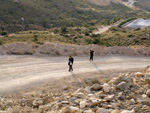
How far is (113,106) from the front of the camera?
694 centimetres

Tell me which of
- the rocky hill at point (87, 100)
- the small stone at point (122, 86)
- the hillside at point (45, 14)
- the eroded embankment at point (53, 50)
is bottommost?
the rocky hill at point (87, 100)

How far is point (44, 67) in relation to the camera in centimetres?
1355

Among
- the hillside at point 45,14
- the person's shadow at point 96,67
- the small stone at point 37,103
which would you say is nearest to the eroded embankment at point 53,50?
the person's shadow at point 96,67

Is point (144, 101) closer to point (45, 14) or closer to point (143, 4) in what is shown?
point (45, 14)

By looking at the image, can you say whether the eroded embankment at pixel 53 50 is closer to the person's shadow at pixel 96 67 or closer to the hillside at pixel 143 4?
the person's shadow at pixel 96 67

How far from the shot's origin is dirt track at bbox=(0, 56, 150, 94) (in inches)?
435

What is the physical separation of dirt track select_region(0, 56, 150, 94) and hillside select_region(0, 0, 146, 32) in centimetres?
3641

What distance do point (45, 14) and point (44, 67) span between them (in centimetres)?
5428

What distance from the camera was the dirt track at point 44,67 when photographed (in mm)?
11052

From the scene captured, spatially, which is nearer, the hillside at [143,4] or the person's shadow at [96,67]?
the person's shadow at [96,67]

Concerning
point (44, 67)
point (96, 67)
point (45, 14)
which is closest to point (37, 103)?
point (44, 67)

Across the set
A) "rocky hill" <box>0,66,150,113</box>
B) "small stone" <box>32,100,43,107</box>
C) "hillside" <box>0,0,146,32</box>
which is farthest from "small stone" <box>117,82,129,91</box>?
"hillside" <box>0,0,146,32</box>

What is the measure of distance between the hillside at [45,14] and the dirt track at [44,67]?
36.4 metres

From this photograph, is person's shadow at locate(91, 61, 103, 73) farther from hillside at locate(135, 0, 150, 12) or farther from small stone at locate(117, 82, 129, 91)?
hillside at locate(135, 0, 150, 12)
